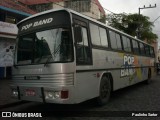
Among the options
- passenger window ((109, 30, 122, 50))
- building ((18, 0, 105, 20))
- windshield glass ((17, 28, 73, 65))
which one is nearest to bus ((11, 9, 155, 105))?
windshield glass ((17, 28, 73, 65))

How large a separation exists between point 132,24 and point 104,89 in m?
31.6

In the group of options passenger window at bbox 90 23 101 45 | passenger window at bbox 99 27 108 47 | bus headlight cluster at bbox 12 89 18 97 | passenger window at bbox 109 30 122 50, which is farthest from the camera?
passenger window at bbox 109 30 122 50

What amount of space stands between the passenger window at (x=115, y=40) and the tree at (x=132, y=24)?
28.8 meters

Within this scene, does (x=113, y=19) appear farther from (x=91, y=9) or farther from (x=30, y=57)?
(x=30, y=57)

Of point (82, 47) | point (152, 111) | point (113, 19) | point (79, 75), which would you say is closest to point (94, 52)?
point (82, 47)

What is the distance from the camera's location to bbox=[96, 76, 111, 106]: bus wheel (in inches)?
315

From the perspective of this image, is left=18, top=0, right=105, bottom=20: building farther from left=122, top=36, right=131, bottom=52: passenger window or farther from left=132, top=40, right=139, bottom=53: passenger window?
left=122, top=36, right=131, bottom=52: passenger window

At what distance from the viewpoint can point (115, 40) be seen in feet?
32.4

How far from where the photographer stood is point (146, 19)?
129ft

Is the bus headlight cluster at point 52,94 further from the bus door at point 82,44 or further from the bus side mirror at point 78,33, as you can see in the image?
the bus side mirror at point 78,33

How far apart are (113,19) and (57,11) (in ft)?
112

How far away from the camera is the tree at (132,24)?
38.3 meters

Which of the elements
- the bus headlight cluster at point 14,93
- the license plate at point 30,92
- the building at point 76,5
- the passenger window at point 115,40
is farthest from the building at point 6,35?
the building at point 76,5

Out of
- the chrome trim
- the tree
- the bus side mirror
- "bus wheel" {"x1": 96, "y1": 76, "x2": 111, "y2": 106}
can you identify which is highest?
the tree
